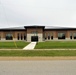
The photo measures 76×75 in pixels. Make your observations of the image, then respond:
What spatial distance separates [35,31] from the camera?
205 feet

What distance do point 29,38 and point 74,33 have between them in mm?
19412

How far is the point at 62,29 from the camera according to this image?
69.0 meters
